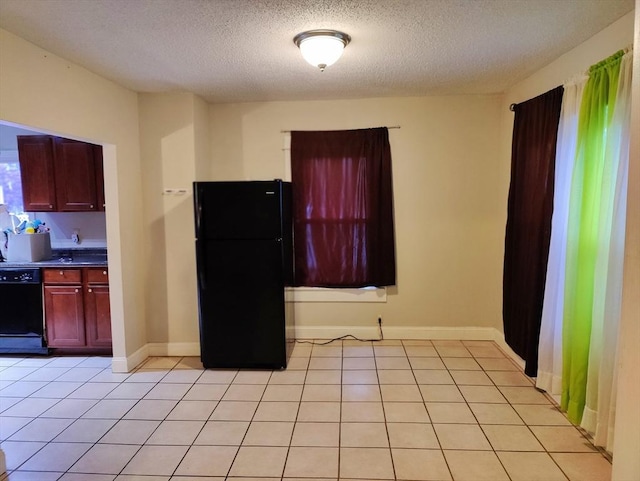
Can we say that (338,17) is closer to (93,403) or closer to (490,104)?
(490,104)

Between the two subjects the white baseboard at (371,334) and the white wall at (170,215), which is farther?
the white baseboard at (371,334)

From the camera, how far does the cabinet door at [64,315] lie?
3.77 m

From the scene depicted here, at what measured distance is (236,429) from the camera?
2602 mm

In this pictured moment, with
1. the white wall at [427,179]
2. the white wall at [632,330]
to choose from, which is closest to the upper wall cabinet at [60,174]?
the white wall at [427,179]

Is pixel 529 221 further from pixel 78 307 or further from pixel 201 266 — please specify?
pixel 78 307

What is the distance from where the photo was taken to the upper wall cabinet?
12.6 ft

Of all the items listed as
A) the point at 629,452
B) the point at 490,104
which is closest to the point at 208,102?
the point at 490,104

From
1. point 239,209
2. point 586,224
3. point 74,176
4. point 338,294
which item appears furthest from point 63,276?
point 586,224

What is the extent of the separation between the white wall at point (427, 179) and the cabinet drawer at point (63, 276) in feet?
4.96

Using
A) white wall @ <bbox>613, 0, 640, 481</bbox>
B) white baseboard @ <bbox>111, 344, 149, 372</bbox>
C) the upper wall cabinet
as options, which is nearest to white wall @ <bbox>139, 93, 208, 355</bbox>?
white baseboard @ <bbox>111, 344, 149, 372</bbox>

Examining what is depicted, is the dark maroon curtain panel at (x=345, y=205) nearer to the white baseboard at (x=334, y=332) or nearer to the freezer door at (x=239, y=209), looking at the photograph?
the white baseboard at (x=334, y=332)

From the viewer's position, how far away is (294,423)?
2654 mm

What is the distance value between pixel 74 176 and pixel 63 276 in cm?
92

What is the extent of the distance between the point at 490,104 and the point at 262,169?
2240mm
